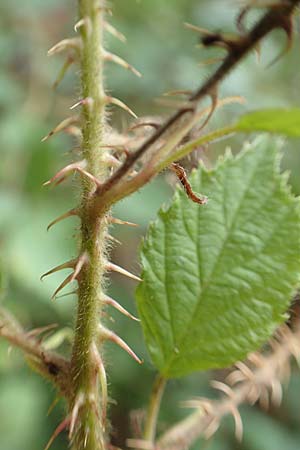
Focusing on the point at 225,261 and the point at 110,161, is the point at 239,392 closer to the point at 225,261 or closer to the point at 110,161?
the point at 225,261

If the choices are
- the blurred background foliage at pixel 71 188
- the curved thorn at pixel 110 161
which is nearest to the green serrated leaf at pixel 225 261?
the curved thorn at pixel 110 161

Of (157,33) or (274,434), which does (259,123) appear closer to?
(274,434)

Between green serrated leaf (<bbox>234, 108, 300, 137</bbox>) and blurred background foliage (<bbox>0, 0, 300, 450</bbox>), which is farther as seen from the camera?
blurred background foliage (<bbox>0, 0, 300, 450</bbox>)

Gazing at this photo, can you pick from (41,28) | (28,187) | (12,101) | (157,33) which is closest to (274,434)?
(28,187)

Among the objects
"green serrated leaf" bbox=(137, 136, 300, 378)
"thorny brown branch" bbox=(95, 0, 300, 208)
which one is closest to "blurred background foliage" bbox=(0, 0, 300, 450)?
"green serrated leaf" bbox=(137, 136, 300, 378)

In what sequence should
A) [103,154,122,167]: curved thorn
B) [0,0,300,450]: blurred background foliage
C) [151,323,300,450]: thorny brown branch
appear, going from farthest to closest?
[0,0,300,450]: blurred background foliage → [151,323,300,450]: thorny brown branch → [103,154,122,167]: curved thorn

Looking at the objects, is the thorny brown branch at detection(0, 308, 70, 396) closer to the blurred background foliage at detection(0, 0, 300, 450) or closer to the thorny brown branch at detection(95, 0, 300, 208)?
the thorny brown branch at detection(95, 0, 300, 208)
